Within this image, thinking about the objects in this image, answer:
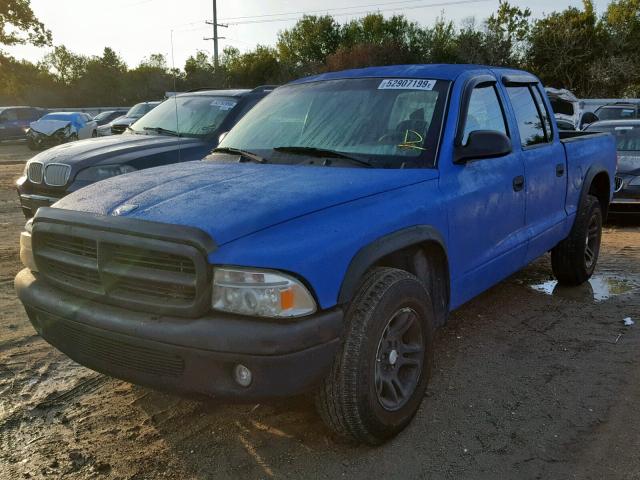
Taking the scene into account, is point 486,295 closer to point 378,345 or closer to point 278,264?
point 378,345

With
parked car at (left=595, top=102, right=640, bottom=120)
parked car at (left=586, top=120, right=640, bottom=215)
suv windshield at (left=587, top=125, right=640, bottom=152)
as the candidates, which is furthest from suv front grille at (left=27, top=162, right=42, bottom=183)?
parked car at (left=595, top=102, right=640, bottom=120)

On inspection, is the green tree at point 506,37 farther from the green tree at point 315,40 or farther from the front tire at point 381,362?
the front tire at point 381,362

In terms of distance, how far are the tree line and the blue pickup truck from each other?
21.7 m

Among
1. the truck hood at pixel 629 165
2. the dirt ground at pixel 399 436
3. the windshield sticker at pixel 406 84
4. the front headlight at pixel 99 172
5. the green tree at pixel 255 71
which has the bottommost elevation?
the dirt ground at pixel 399 436

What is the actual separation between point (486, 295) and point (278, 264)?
3426 mm

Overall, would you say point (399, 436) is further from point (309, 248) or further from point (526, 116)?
point (526, 116)

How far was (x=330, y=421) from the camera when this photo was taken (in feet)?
9.03

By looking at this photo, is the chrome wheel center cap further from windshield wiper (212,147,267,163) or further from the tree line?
the tree line

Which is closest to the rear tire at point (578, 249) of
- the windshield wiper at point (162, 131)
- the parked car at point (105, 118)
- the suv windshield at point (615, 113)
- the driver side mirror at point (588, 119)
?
the windshield wiper at point (162, 131)

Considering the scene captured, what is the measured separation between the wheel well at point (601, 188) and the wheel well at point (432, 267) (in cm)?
297

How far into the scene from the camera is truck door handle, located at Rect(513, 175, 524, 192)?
4041 mm

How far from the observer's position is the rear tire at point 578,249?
5312 millimetres

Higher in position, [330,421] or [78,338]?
[78,338]

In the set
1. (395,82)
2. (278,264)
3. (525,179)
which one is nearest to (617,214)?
(525,179)
